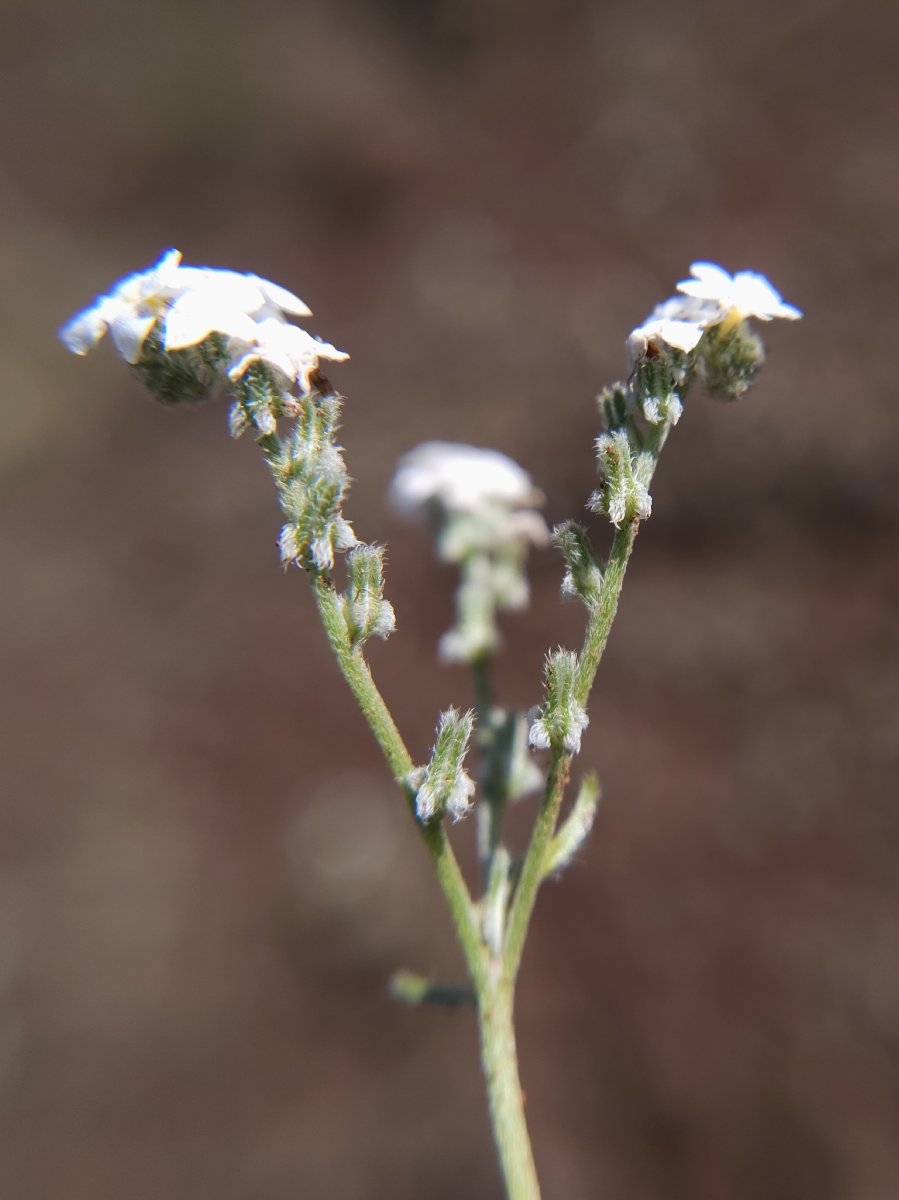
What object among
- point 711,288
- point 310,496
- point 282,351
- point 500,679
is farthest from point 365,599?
point 500,679

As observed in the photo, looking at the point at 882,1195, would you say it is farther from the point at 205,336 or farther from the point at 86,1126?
the point at 205,336

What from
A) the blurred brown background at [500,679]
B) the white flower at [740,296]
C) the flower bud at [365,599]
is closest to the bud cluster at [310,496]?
the flower bud at [365,599]

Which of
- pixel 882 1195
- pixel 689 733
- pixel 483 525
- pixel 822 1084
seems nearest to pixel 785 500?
pixel 689 733

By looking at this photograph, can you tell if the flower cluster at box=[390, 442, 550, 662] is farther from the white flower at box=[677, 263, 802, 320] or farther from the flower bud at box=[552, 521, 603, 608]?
the white flower at box=[677, 263, 802, 320]

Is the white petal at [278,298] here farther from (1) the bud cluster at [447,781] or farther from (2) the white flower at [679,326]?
(1) the bud cluster at [447,781]

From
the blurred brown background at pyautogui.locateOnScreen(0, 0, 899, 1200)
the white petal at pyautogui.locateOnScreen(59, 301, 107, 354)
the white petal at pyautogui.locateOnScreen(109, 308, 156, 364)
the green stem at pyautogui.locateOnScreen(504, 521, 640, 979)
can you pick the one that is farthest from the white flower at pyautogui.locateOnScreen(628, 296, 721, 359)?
the blurred brown background at pyautogui.locateOnScreen(0, 0, 899, 1200)

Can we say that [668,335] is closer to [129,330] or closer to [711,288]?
[711,288]

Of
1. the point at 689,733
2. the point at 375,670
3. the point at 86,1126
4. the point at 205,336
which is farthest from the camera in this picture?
the point at 375,670
